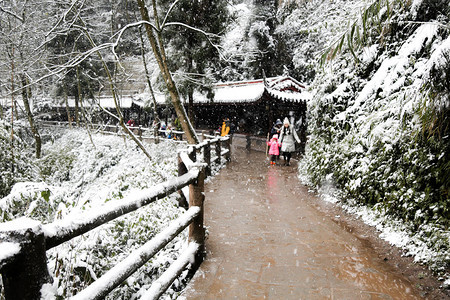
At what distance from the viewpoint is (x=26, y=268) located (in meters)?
1.24

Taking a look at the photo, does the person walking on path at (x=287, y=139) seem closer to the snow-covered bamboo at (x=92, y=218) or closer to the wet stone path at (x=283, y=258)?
the wet stone path at (x=283, y=258)

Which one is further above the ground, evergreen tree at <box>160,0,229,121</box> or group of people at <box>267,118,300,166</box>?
evergreen tree at <box>160,0,229,121</box>

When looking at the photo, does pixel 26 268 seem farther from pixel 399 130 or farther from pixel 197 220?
pixel 399 130

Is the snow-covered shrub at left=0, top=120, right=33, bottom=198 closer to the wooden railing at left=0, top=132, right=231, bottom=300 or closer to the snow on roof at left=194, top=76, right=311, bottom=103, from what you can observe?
the wooden railing at left=0, top=132, right=231, bottom=300

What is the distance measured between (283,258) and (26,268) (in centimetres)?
292

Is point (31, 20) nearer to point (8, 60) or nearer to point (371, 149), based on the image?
point (8, 60)

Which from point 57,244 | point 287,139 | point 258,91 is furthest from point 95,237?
point 258,91

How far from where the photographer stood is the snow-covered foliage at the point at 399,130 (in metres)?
3.31

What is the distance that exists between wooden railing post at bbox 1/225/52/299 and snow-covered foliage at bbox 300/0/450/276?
3.30m

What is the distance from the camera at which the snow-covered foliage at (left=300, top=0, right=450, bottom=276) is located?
10.9 ft

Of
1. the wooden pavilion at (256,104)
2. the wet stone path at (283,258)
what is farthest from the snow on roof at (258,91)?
the wet stone path at (283,258)

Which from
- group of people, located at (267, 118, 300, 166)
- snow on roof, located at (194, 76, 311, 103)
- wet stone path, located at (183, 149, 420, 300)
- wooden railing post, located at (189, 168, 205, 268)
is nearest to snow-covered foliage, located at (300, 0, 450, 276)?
wet stone path, located at (183, 149, 420, 300)

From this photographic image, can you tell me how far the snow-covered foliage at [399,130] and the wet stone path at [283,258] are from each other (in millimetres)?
701

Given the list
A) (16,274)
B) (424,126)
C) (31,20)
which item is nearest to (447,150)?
(424,126)
